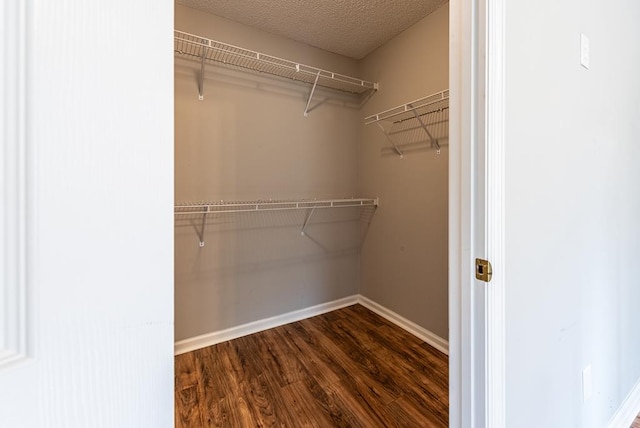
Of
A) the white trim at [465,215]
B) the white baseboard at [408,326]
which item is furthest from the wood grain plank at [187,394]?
the white baseboard at [408,326]

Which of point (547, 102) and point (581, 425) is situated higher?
point (547, 102)

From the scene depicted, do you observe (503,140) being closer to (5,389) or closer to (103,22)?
(103,22)

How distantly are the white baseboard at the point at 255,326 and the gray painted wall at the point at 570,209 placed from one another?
5.69 feet

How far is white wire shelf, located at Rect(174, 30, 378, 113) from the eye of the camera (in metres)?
1.79

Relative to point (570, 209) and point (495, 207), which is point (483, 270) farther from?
point (570, 209)

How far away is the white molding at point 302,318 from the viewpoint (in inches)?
77.3

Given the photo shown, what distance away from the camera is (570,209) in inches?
39.3

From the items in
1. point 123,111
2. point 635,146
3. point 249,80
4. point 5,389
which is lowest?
point 5,389

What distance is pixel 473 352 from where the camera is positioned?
75 cm

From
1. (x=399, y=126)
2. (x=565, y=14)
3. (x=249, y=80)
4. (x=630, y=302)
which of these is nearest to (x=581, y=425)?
(x=630, y=302)

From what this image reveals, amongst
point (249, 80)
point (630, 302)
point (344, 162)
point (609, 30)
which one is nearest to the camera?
point (609, 30)

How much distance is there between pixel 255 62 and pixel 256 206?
1040 mm

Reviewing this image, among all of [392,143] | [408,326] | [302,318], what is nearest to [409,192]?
[392,143]

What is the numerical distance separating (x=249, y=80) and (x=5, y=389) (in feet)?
7.25
